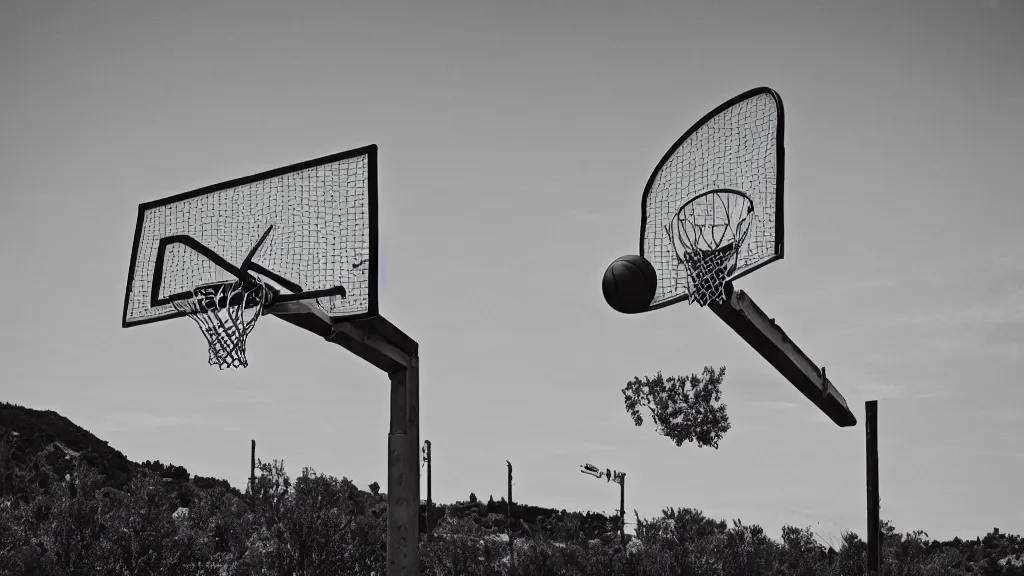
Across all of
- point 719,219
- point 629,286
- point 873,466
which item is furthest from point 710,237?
point 873,466

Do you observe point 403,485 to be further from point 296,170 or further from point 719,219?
point 719,219

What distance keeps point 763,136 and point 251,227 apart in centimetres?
432

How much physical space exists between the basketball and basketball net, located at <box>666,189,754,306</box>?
384 millimetres

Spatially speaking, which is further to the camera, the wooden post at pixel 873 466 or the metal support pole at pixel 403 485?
the wooden post at pixel 873 466

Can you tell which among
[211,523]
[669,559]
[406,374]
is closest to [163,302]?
[406,374]

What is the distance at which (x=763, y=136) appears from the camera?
629cm

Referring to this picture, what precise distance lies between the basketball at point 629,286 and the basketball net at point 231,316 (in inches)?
120

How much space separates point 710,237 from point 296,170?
11.8 feet

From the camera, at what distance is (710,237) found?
252 inches

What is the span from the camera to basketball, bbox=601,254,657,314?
19.4 ft

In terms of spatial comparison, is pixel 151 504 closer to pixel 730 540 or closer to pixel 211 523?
pixel 211 523

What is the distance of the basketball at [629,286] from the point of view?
5918 mm

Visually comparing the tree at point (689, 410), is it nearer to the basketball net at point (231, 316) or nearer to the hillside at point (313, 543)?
the hillside at point (313, 543)

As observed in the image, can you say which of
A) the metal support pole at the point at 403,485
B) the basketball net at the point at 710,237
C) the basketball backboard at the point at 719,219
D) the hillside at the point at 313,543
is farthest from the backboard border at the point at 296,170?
the hillside at the point at 313,543
